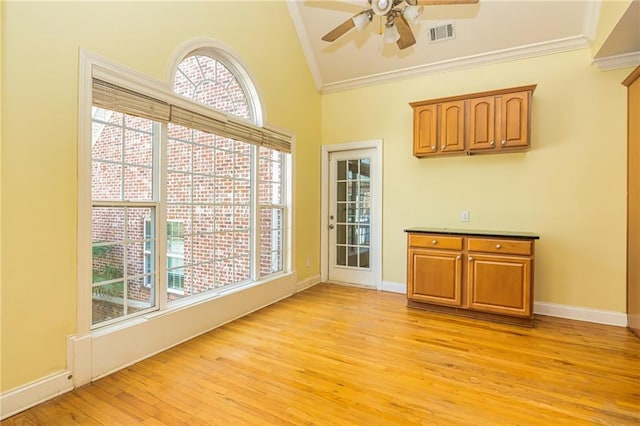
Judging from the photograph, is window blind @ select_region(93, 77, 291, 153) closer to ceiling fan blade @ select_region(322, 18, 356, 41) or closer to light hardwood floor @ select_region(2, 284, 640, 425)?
ceiling fan blade @ select_region(322, 18, 356, 41)

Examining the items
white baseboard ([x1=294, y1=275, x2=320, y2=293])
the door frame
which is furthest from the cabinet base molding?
white baseboard ([x1=294, y1=275, x2=320, y2=293])

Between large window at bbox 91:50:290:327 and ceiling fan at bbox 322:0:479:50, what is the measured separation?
1333 millimetres

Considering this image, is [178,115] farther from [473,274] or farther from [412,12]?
[473,274]

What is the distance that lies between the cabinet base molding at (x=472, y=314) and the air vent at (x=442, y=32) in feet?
10.3

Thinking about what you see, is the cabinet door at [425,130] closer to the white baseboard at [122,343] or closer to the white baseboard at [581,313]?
the white baseboard at [581,313]

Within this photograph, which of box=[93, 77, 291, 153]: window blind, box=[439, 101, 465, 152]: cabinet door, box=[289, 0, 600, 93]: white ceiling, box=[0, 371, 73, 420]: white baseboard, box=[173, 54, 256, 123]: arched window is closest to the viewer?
box=[0, 371, 73, 420]: white baseboard

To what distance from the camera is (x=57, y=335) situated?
6.82 feet

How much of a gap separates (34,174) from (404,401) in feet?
8.60

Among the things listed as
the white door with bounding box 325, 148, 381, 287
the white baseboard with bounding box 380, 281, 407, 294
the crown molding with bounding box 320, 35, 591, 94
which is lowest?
the white baseboard with bounding box 380, 281, 407, 294

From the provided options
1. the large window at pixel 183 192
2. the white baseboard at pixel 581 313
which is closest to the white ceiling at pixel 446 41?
the large window at pixel 183 192

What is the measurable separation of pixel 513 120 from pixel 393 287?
8.22 feet

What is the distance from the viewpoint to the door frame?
464cm

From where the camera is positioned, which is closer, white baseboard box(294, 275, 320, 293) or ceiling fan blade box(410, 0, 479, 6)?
ceiling fan blade box(410, 0, 479, 6)

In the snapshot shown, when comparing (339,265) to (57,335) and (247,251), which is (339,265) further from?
(57,335)
